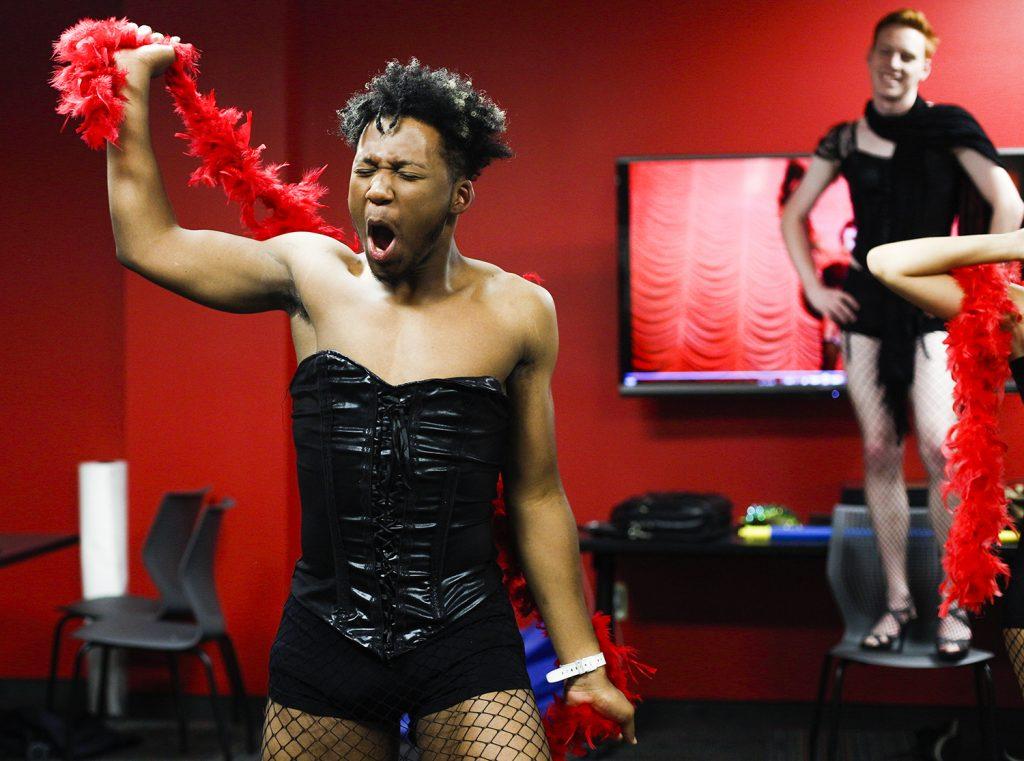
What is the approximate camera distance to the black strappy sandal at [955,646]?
3.59m

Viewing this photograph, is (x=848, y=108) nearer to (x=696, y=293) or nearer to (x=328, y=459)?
(x=696, y=293)

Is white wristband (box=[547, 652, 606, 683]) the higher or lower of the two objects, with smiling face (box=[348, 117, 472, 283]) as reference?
lower

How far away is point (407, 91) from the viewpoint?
169 centimetres

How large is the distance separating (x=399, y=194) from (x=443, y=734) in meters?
0.70

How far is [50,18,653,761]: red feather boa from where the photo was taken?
1654 millimetres

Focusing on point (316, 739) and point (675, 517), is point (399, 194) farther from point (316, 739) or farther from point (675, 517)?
point (675, 517)

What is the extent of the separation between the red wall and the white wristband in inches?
112

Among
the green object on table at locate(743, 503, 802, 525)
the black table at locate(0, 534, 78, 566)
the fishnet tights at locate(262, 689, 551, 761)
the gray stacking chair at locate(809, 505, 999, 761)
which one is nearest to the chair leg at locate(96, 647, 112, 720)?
the black table at locate(0, 534, 78, 566)

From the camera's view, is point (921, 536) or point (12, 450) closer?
point (921, 536)

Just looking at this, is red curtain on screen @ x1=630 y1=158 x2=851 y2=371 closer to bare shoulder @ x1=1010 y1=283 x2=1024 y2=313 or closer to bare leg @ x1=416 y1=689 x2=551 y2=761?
bare shoulder @ x1=1010 y1=283 x2=1024 y2=313

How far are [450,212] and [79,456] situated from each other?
11.8ft

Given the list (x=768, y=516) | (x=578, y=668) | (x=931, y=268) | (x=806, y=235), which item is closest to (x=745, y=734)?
(x=768, y=516)

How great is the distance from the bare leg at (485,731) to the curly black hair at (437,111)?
27.7 inches

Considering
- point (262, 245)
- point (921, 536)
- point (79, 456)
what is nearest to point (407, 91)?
point (262, 245)
